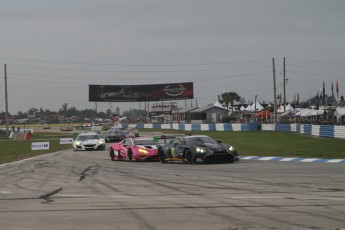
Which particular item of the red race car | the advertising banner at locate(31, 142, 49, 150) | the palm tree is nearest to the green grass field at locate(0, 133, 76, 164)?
the advertising banner at locate(31, 142, 49, 150)

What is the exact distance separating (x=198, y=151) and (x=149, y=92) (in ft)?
233

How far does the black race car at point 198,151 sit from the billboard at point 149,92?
6878 centimetres

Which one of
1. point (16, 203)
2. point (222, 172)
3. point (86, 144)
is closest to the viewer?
point (16, 203)

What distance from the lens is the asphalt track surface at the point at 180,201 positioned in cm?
722

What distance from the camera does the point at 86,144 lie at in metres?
33.3

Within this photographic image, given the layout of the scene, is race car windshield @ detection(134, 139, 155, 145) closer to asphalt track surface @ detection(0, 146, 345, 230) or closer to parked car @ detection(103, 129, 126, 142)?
asphalt track surface @ detection(0, 146, 345, 230)

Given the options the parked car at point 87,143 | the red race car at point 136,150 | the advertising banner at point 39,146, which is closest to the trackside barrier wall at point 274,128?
the parked car at point 87,143

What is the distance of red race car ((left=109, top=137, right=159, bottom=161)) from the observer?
73.6 feet

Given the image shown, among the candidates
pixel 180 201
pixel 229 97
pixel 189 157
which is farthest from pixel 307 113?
pixel 229 97

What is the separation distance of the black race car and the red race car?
4.23 feet

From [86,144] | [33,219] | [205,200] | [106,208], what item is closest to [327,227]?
[205,200]

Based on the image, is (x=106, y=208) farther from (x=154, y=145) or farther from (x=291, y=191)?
(x=154, y=145)

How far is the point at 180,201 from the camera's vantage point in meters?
9.27

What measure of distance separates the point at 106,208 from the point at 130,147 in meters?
14.3
